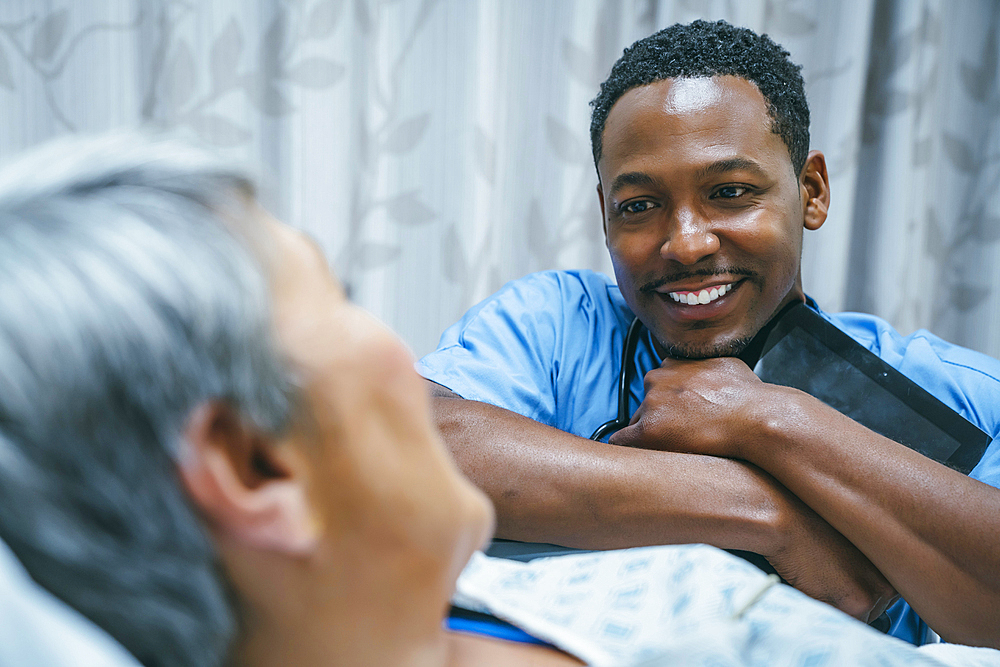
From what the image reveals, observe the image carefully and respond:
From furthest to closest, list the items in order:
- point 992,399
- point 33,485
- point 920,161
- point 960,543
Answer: point 920,161, point 992,399, point 960,543, point 33,485

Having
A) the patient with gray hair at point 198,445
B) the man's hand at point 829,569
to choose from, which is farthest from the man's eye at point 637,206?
the patient with gray hair at point 198,445

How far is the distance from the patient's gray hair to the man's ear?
1.00 metres

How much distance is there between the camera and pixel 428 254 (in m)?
1.58

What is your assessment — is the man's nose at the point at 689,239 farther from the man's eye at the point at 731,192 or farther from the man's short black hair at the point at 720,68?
the man's short black hair at the point at 720,68

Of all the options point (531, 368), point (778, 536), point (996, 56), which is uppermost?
point (996, 56)

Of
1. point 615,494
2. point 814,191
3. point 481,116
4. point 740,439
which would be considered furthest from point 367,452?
point 481,116

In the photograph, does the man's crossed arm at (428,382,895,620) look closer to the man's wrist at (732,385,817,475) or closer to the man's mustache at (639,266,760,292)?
the man's wrist at (732,385,817,475)

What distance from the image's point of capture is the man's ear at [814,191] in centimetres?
112

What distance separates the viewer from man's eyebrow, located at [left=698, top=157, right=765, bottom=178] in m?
0.95

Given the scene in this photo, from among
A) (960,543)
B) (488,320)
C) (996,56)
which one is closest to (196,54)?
(488,320)

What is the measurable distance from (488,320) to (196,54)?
0.93 m

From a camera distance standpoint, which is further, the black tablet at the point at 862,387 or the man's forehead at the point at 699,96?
the man's forehead at the point at 699,96

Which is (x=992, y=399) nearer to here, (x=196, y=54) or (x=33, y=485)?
(x=33, y=485)

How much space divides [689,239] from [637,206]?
0.39ft
